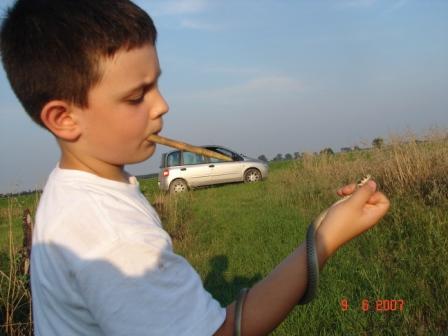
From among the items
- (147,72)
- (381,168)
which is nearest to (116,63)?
(147,72)

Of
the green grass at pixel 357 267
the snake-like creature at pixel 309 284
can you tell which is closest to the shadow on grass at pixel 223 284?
the green grass at pixel 357 267

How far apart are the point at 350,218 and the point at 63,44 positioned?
0.80 meters

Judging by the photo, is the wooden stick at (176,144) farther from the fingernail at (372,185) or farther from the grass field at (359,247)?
the grass field at (359,247)

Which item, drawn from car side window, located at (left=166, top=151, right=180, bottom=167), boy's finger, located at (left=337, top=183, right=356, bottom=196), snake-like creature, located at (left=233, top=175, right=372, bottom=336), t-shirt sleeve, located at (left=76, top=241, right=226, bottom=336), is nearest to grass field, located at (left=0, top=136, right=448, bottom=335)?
boy's finger, located at (left=337, top=183, right=356, bottom=196)

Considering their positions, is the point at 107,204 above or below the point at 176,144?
below

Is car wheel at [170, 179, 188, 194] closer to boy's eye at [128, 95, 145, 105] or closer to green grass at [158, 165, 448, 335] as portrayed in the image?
green grass at [158, 165, 448, 335]

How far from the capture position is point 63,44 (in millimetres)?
1071

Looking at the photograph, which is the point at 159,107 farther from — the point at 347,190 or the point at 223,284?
the point at 223,284

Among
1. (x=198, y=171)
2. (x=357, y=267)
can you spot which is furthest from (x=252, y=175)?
(x=357, y=267)

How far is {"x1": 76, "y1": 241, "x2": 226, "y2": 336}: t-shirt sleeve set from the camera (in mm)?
879

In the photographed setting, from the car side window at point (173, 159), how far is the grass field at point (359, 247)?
273 inches

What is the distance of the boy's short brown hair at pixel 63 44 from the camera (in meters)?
1.06

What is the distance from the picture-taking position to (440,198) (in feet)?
16.2
